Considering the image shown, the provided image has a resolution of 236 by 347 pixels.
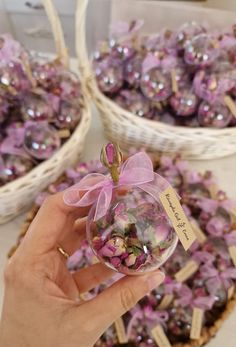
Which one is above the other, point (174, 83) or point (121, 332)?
point (174, 83)

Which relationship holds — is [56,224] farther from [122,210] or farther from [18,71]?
[18,71]

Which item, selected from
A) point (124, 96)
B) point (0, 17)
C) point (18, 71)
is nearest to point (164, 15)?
point (124, 96)

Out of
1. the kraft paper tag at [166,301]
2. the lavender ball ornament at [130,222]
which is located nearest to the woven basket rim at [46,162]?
Answer: the lavender ball ornament at [130,222]

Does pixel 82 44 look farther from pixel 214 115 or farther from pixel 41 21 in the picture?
pixel 41 21

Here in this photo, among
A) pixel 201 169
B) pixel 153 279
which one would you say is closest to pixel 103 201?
pixel 153 279

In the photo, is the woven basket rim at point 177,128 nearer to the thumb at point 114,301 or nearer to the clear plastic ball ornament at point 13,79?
the clear plastic ball ornament at point 13,79

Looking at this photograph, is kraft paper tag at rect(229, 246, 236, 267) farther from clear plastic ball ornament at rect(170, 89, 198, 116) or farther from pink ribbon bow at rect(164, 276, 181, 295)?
clear plastic ball ornament at rect(170, 89, 198, 116)
